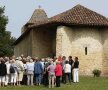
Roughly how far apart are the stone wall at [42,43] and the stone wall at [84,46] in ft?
14.3

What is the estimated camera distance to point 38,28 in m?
45.9

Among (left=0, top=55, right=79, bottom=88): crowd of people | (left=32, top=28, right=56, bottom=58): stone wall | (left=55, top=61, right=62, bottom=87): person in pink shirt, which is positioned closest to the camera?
(left=55, top=61, right=62, bottom=87): person in pink shirt

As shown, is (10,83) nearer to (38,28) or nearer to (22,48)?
(38,28)

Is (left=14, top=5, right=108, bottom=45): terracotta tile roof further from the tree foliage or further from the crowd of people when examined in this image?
the tree foliage

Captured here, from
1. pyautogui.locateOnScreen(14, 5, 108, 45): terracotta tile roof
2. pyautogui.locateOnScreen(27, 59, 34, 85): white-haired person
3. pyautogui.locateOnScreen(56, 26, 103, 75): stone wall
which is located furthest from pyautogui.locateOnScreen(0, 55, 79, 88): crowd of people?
pyautogui.locateOnScreen(56, 26, 103, 75): stone wall

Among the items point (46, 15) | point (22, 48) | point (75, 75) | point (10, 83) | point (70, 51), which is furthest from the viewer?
point (46, 15)

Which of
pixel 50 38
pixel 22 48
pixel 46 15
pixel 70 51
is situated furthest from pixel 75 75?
pixel 46 15

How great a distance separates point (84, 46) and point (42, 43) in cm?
616

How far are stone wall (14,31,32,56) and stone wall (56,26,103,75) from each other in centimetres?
735

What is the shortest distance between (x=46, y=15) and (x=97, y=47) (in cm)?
2189

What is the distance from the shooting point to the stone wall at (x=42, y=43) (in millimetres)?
45906

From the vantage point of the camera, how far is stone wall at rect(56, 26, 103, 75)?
1624 inches

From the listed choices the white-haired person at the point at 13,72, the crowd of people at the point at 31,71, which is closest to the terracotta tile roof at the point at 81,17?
the crowd of people at the point at 31,71

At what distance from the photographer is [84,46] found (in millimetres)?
41781
